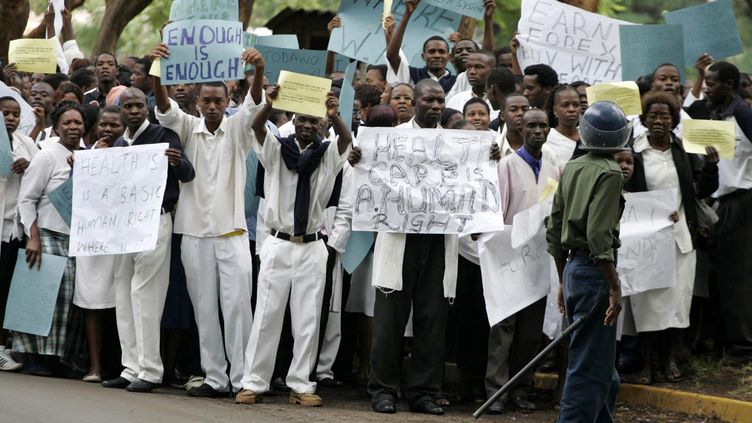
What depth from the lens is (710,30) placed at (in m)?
12.3

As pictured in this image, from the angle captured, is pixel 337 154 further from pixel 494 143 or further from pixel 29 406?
pixel 29 406

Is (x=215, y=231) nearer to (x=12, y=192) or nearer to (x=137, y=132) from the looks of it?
(x=137, y=132)

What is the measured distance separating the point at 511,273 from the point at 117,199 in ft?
10.4

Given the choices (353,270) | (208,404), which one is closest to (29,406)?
(208,404)

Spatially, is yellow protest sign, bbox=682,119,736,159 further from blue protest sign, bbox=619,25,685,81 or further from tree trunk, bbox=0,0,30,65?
tree trunk, bbox=0,0,30,65

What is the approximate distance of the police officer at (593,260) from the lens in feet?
26.2

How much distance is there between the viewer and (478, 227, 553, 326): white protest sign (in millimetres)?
10070

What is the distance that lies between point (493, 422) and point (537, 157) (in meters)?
2.09

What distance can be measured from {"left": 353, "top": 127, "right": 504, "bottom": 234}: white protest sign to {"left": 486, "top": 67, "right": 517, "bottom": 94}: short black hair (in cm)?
158

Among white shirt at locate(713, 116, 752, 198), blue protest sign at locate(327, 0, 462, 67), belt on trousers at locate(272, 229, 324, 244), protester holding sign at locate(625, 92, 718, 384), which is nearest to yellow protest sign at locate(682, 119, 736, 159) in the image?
protester holding sign at locate(625, 92, 718, 384)

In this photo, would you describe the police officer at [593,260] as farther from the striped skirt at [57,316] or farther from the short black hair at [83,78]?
the short black hair at [83,78]

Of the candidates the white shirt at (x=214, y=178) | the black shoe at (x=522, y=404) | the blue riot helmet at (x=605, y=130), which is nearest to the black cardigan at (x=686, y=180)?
the black shoe at (x=522, y=404)

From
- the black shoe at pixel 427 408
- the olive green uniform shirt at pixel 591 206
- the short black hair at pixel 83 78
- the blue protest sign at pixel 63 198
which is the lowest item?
the black shoe at pixel 427 408

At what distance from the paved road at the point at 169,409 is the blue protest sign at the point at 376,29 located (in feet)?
12.2
